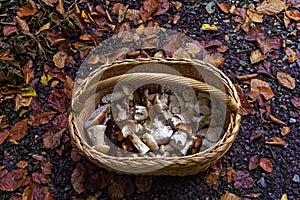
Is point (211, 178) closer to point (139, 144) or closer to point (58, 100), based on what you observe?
point (139, 144)

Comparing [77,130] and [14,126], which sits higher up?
[77,130]

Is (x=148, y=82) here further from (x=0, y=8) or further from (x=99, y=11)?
(x=0, y=8)

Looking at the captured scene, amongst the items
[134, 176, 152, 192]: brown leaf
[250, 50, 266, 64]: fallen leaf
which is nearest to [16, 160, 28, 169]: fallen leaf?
[134, 176, 152, 192]: brown leaf

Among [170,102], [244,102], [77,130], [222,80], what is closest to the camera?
[77,130]

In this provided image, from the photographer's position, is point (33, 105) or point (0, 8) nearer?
point (33, 105)

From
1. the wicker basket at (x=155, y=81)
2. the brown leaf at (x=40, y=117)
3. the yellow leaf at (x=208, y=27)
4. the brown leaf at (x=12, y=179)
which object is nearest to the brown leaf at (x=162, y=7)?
the yellow leaf at (x=208, y=27)

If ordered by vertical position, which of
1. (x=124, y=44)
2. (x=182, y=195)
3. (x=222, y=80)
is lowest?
(x=182, y=195)

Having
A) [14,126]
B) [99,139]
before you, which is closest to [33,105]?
[14,126]

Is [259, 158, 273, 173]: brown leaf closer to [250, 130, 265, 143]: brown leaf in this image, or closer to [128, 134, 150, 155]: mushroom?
[250, 130, 265, 143]: brown leaf
